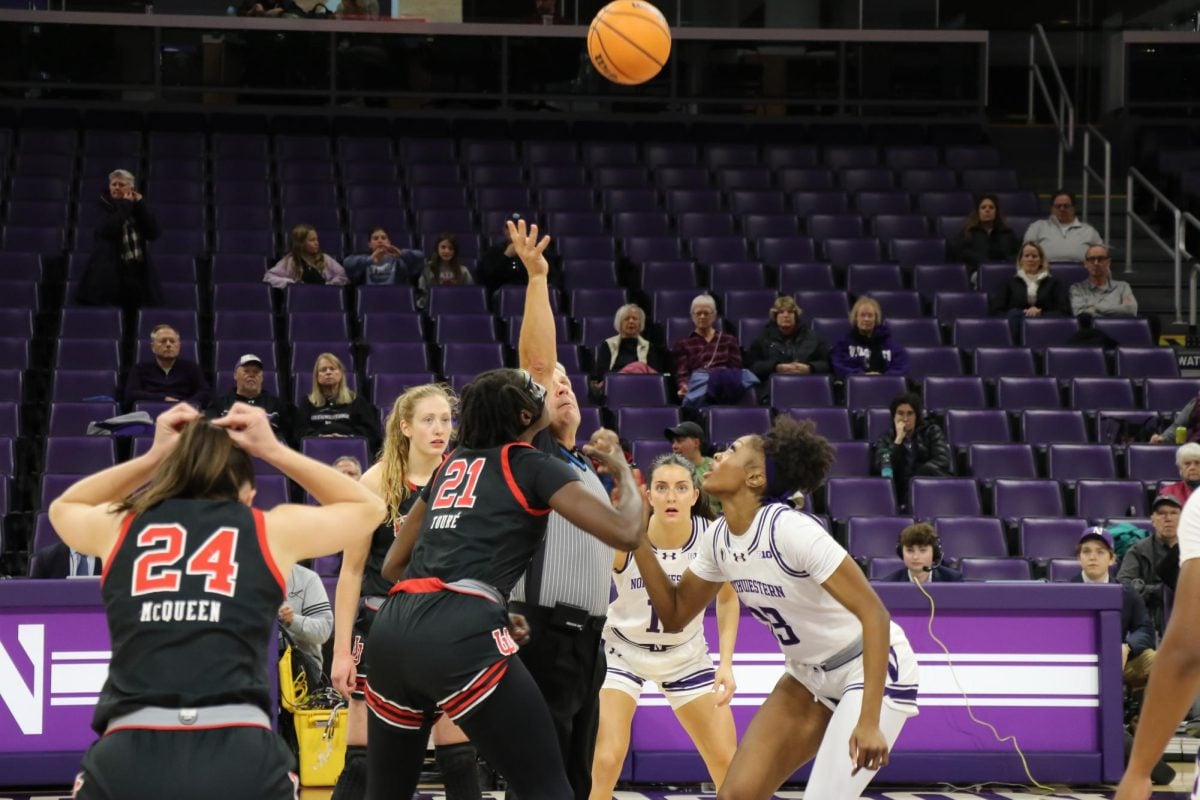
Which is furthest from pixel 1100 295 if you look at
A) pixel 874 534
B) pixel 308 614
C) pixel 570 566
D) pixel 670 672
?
pixel 570 566

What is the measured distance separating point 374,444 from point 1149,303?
8713 mm

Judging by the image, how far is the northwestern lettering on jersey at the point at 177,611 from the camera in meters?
3.68

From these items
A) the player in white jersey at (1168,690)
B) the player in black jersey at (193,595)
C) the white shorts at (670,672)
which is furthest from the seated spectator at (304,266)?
the player in white jersey at (1168,690)

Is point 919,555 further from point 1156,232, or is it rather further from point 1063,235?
point 1156,232

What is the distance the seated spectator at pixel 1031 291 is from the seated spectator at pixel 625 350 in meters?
3.42

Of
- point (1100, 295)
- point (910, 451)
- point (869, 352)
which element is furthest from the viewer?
point (1100, 295)

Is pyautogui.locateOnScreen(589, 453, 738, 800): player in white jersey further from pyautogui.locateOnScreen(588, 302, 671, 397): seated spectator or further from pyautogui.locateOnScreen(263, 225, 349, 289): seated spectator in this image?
pyautogui.locateOnScreen(263, 225, 349, 289): seated spectator

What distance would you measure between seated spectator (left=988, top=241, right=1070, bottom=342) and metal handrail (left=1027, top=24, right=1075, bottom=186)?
3949 mm

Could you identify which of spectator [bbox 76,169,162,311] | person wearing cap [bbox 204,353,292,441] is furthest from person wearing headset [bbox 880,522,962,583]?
spectator [bbox 76,169,162,311]

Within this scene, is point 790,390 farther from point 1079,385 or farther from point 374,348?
point 374,348

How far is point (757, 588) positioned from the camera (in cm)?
554

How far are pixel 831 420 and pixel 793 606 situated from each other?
7.37 m

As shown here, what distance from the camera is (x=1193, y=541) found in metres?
3.24

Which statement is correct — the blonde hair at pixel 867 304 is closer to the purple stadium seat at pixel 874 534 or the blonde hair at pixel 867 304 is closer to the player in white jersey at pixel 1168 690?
the purple stadium seat at pixel 874 534
